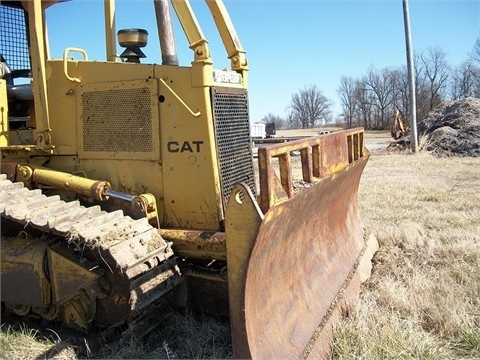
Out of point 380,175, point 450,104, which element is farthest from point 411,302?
point 450,104

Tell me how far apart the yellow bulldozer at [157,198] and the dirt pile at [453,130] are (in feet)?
49.1

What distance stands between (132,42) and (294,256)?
2110 millimetres

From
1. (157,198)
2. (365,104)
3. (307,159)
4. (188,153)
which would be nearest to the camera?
(307,159)

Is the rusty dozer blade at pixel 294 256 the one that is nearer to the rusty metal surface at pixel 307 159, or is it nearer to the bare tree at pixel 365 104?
the rusty metal surface at pixel 307 159

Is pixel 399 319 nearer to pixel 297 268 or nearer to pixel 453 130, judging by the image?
pixel 297 268

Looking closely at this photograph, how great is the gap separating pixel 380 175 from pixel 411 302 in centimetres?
871

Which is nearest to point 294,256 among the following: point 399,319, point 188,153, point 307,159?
point 307,159

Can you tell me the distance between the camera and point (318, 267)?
3.90 metres

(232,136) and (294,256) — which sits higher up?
(232,136)

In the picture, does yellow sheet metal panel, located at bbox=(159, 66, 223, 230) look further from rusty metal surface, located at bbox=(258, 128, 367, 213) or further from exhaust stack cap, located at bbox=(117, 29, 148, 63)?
rusty metal surface, located at bbox=(258, 128, 367, 213)

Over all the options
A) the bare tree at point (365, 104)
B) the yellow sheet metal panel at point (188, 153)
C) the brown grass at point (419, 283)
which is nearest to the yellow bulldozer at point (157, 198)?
the yellow sheet metal panel at point (188, 153)

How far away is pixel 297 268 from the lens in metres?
3.53

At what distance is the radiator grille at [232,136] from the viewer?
12.1 ft

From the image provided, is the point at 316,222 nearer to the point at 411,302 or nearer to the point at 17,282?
the point at 411,302
